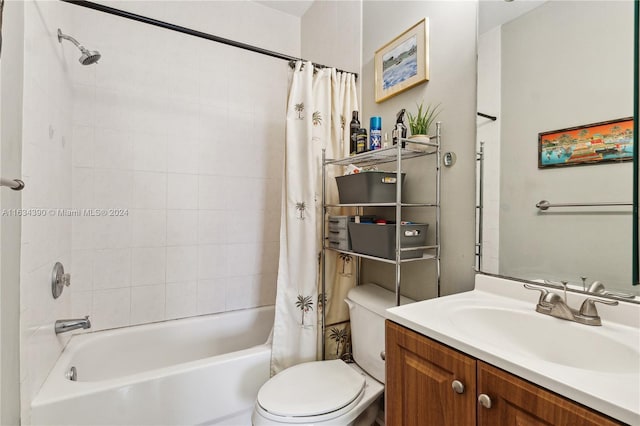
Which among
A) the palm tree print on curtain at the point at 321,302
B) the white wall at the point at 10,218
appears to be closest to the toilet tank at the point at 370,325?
the palm tree print on curtain at the point at 321,302

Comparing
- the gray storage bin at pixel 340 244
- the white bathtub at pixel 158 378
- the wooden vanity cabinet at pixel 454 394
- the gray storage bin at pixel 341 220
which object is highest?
the gray storage bin at pixel 341 220

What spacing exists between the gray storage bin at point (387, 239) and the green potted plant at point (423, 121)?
387mm

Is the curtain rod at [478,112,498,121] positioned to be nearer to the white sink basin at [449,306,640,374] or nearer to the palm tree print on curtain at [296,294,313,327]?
the white sink basin at [449,306,640,374]

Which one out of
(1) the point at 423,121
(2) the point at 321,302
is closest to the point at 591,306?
(1) the point at 423,121

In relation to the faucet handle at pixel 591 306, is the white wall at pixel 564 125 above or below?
above

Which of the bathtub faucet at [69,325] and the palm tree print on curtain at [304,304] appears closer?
the bathtub faucet at [69,325]

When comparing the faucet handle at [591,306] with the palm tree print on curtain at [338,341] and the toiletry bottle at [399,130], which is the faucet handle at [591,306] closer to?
the toiletry bottle at [399,130]

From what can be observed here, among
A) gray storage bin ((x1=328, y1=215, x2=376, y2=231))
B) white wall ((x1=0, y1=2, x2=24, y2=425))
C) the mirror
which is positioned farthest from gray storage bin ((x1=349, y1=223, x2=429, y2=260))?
white wall ((x1=0, y1=2, x2=24, y2=425))

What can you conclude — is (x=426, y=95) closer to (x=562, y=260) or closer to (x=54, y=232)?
(x=562, y=260)

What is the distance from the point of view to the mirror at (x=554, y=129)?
0.82m

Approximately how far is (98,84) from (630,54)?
2.38m

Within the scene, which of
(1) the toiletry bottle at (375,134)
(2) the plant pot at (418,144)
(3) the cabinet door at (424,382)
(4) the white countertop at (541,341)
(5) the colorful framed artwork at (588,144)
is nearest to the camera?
(4) the white countertop at (541,341)

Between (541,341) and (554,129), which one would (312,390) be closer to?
(541,341)

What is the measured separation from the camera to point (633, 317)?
78cm
